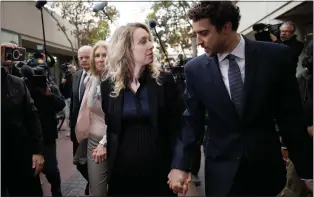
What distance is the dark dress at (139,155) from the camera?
8.74ft

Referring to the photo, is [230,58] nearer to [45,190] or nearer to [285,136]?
[285,136]

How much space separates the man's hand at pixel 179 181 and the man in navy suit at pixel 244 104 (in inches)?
7.0

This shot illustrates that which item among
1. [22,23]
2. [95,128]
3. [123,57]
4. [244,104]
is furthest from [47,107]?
[22,23]

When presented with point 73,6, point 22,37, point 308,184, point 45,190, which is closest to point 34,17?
point 22,37

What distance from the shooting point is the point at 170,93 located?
9.12 ft

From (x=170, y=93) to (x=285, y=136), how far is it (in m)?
0.91

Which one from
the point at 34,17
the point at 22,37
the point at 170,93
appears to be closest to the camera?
the point at 170,93

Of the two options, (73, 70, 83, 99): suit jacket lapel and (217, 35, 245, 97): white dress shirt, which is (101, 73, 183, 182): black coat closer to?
(217, 35, 245, 97): white dress shirt

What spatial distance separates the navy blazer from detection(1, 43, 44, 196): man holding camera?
1.41 m

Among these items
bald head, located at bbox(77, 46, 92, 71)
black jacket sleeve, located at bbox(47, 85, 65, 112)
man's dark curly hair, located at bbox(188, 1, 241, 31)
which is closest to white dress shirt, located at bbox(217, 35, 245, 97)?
man's dark curly hair, located at bbox(188, 1, 241, 31)

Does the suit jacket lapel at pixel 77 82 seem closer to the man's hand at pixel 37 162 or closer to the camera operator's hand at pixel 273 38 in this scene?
the man's hand at pixel 37 162

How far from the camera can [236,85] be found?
2.17 m

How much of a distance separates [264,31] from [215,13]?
2471 mm

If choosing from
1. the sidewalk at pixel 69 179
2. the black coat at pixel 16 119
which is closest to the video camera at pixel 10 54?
the black coat at pixel 16 119
